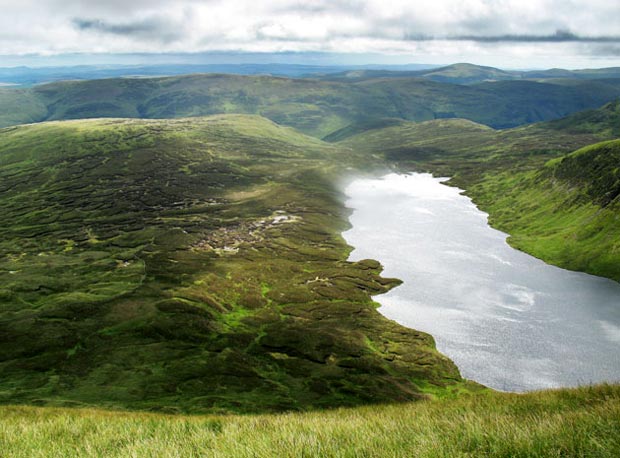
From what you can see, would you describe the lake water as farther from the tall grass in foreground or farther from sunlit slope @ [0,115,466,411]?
the tall grass in foreground

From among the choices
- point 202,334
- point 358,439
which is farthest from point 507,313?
point 358,439

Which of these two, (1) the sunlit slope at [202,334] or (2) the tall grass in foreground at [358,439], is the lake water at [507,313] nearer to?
(1) the sunlit slope at [202,334]

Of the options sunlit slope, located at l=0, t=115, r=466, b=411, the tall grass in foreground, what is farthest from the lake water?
the tall grass in foreground

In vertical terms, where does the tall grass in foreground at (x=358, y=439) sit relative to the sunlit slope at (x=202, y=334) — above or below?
above

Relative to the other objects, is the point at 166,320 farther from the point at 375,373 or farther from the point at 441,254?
the point at 441,254

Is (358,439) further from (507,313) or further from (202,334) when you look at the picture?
(507,313)

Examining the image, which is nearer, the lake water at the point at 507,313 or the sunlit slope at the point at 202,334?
the sunlit slope at the point at 202,334

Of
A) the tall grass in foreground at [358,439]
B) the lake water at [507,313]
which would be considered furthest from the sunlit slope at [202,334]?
the tall grass in foreground at [358,439]

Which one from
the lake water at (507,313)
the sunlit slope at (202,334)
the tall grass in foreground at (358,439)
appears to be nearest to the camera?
the tall grass in foreground at (358,439)
